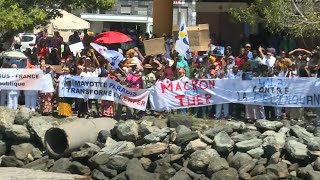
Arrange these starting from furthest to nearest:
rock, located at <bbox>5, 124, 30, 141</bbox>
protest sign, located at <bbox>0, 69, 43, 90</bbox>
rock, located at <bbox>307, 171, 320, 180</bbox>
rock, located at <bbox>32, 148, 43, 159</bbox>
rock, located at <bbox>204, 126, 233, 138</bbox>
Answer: protest sign, located at <bbox>0, 69, 43, 90</bbox> < rock, located at <bbox>5, 124, 30, 141</bbox> < rock, located at <bbox>32, 148, 43, 159</bbox> < rock, located at <bbox>204, 126, 233, 138</bbox> < rock, located at <bbox>307, 171, 320, 180</bbox>

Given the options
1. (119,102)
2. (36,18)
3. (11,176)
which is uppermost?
(36,18)

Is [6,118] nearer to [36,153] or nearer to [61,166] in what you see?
[36,153]

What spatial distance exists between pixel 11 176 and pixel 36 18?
725 cm

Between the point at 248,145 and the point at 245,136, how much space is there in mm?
532

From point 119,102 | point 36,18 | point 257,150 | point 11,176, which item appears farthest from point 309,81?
point 36,18

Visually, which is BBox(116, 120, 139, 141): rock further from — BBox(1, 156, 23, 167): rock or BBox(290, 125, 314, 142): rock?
BBox(290, 125, 314, 142): rock

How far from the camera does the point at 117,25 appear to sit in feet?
170

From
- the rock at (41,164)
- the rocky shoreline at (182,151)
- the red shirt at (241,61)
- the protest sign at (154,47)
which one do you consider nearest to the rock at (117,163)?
the rocky shoreline at (182,151)

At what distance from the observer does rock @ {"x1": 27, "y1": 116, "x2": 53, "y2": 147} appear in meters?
18.8

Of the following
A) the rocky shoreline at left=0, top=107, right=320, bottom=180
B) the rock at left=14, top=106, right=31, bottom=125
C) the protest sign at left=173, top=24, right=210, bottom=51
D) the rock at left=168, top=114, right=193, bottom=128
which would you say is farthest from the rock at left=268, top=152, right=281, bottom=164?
the rock at left=14, top=106, right=31, bottom=125

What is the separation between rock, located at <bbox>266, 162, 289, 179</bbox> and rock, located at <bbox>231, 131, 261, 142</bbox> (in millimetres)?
1155

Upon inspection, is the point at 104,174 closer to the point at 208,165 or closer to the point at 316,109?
the point at 208,165

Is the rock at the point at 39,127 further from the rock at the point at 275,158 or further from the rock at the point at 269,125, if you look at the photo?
the rock at the point at 275,158

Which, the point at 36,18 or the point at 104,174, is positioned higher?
the point at 36,18
